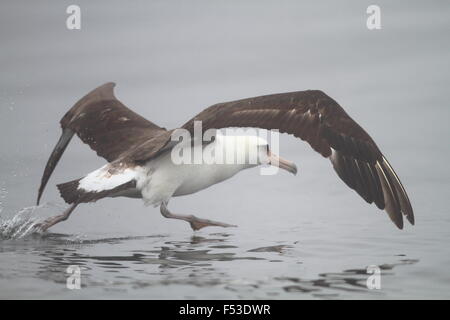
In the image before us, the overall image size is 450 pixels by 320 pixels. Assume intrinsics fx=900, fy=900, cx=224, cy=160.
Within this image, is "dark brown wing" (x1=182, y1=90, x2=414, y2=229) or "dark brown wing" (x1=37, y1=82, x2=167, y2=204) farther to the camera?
"dark brown wing" (x1=37, y1=82, x2=167, y2=204)

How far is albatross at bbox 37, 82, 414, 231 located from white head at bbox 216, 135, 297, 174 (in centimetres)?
1

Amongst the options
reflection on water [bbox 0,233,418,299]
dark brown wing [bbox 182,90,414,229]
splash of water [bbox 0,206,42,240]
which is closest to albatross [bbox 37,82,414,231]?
dark brown wing [bbox 182,90,414,229]

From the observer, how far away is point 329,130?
26.0 ft

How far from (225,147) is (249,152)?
28cm

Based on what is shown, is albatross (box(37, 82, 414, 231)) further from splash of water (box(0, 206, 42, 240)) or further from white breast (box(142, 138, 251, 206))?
splash of water (box(0, 206, 42, 240))

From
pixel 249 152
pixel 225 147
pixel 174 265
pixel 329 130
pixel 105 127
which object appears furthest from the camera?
pixel 105 127

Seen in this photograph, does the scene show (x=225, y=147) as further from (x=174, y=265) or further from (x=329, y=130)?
(x=174, y=265)

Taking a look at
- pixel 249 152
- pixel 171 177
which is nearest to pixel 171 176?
pixel 171 177

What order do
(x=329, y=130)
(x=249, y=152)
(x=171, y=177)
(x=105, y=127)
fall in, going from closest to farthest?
(x=329, y=130)
(x=171, y=177)
(x=249, y=152)
(x=105, y=127)

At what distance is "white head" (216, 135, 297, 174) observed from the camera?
29.0 feet

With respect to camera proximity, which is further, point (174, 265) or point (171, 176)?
point (171, 176)

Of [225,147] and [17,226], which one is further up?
[225,147]

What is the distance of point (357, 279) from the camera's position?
671 cm

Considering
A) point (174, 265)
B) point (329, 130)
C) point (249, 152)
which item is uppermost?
point (329, 130)
